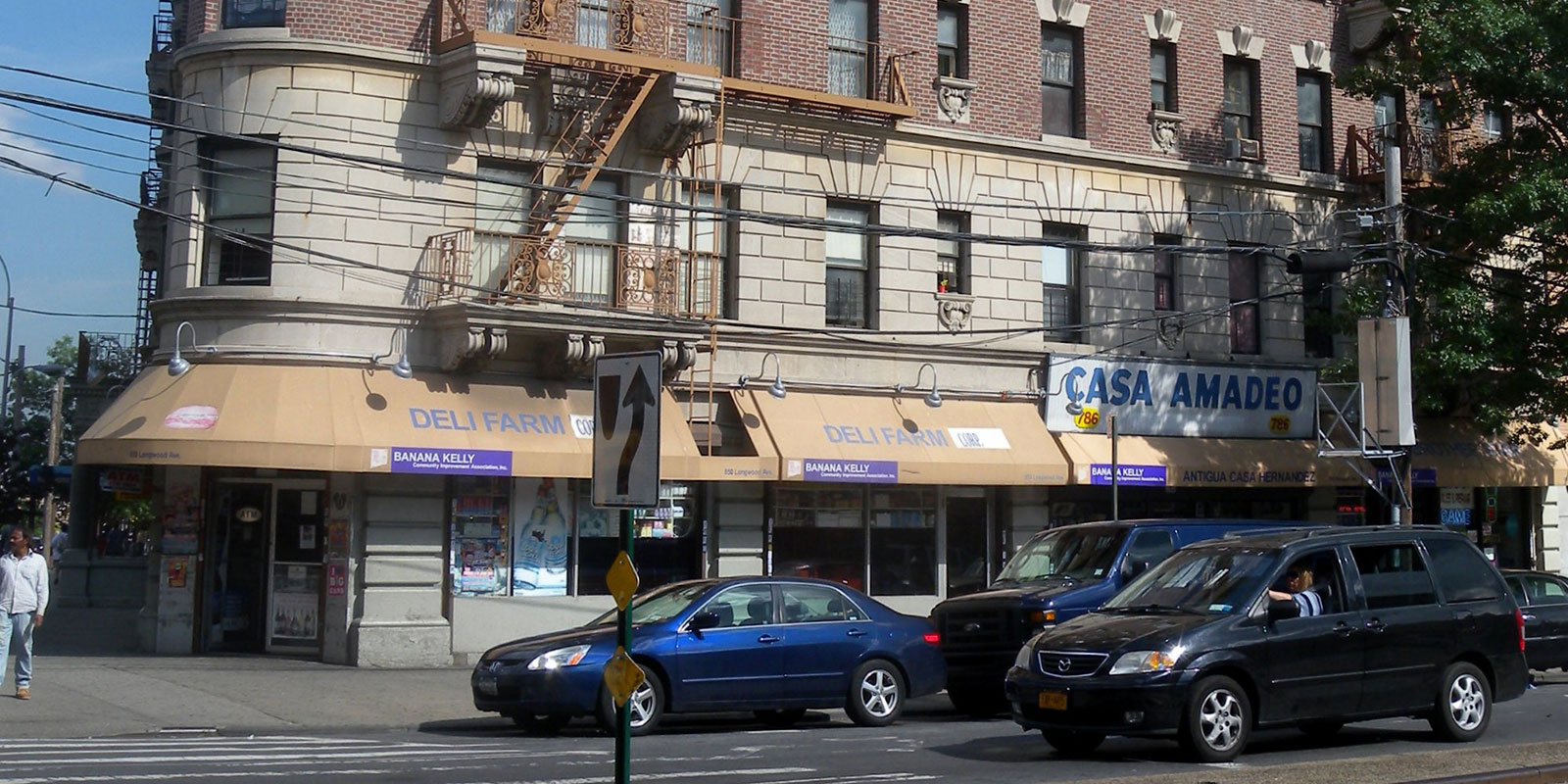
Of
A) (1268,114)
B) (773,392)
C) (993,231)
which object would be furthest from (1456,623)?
(1268,114)

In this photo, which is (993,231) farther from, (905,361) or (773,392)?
(773,392)

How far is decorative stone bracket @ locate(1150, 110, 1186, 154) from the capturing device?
27125mm

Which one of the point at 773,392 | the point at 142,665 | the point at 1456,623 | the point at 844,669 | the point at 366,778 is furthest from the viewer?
the point at 773,392

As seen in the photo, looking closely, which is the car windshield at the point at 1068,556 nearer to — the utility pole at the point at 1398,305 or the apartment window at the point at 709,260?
the apartment window at the point at 709,260

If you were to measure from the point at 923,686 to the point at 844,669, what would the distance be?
3.26ft

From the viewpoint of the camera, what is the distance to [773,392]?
23.1 meters

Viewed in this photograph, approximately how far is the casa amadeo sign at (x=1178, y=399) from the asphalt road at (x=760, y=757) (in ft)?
35.2

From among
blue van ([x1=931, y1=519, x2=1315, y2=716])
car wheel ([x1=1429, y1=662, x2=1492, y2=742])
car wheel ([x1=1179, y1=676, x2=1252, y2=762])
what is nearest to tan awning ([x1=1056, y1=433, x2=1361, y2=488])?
blue van ([x1=931, y1=519, x2=1315, y2=716])

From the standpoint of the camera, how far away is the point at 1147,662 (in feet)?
38.9

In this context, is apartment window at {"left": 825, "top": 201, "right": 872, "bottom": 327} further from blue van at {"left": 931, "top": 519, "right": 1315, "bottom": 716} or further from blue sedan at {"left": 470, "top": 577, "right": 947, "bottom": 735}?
blue sedan at {"left": 470, "top": 577, "right": 947, "bottom": 735}

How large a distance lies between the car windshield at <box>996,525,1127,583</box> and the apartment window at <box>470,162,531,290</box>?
775cm

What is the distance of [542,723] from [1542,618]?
13.1 m

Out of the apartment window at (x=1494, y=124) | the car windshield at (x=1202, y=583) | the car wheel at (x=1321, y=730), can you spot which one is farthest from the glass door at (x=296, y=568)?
the apartment window at (x=1494, y=124)

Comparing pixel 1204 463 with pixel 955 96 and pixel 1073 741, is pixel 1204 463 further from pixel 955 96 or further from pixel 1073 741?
pixel 1073 741
